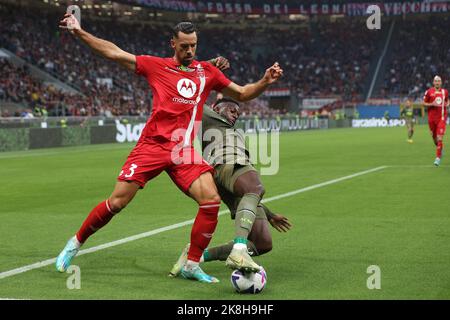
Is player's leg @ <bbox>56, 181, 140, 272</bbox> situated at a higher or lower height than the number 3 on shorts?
lower

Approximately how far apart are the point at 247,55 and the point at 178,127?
68162 millimetres

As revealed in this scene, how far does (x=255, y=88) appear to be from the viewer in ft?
22.7

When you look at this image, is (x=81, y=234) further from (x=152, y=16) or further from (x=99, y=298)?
(x=152, y=16)

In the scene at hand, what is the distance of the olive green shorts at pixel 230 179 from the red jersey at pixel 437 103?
14746 millimetres

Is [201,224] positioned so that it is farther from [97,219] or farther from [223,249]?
[97,219]

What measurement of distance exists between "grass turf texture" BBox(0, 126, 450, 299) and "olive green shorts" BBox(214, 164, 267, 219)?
588mm

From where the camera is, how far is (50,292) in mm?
6094

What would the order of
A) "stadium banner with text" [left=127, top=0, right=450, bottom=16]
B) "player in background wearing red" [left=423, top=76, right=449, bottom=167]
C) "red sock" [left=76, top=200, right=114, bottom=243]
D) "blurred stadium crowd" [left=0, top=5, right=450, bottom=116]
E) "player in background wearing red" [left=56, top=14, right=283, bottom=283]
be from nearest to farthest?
"player in background wearing red" [left=56, top=14, right=283, bottom=283] < "red sock" [left=76, top=200, right=114, bottom=243] < "player in background wearing red" [left=423, top=76, right=449, bottom=167] < "blurred stadium crowd" [left=0, top=5, right=450, bottom=116] < "stadium banner with text" [left=127, top=0, right=450, bottom=16]

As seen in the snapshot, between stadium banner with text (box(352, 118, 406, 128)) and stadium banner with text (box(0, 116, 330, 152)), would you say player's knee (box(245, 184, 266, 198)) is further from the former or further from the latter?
stadium banner with text (box(352, 118, 406, 128))

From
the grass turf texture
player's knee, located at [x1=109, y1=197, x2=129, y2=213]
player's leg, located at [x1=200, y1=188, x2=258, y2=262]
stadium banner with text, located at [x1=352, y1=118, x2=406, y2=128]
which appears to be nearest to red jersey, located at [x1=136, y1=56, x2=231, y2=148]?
player's knee, located at [x1=109, y1=197, x2=129, y2=213]

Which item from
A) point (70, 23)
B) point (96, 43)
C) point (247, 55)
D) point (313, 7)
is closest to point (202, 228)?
point (96, 43)

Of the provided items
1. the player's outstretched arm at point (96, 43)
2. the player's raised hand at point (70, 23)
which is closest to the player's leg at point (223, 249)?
the player's outstretched arm at point (96, 43)

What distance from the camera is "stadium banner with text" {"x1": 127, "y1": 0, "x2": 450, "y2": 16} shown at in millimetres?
72375

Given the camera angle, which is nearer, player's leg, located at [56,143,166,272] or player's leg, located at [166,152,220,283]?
player's leg, located at [166,152,220,283]
